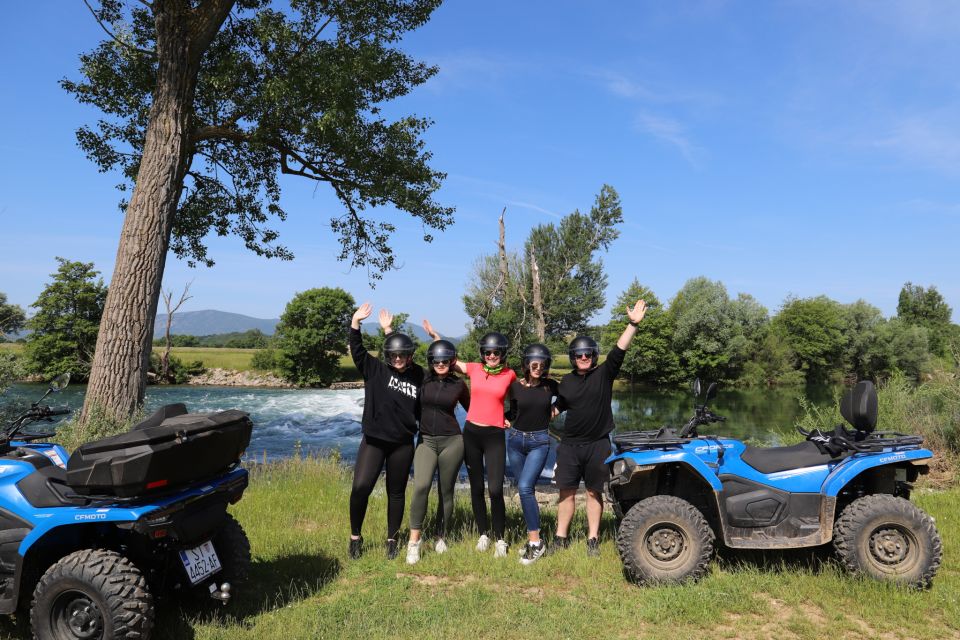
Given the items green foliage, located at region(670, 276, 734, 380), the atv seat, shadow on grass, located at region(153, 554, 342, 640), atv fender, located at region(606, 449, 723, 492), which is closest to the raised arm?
atv fender, located at region(606, 449, 723, 492)

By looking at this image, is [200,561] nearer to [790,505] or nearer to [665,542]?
[665,542]

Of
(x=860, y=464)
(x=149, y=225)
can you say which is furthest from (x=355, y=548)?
(x=149, y=225)

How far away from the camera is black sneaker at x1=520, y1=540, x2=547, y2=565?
5145mm

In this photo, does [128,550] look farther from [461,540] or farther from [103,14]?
[103,14]

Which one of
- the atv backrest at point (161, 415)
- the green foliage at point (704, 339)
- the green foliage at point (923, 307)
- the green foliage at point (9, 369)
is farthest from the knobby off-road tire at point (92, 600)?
the green foliage at point (923, 307)

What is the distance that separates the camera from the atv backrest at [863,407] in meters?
4.68

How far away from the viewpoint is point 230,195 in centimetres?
1444

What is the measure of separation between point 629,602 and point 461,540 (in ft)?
6.41

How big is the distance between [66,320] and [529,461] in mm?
35300

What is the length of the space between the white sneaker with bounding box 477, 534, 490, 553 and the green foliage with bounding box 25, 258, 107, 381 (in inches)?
1300

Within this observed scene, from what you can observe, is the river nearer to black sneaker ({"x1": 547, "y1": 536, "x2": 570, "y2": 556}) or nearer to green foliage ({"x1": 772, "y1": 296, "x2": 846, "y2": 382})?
green foliage ({"x1": 772, "y1": 296, "x2": 846, "y2": 382})

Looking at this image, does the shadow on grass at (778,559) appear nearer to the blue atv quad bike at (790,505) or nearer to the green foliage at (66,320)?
the blue atv quad bike at (790,505)

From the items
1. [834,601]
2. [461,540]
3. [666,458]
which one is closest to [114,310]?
[461,540]

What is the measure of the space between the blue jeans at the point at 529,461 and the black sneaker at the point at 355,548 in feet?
4.97
